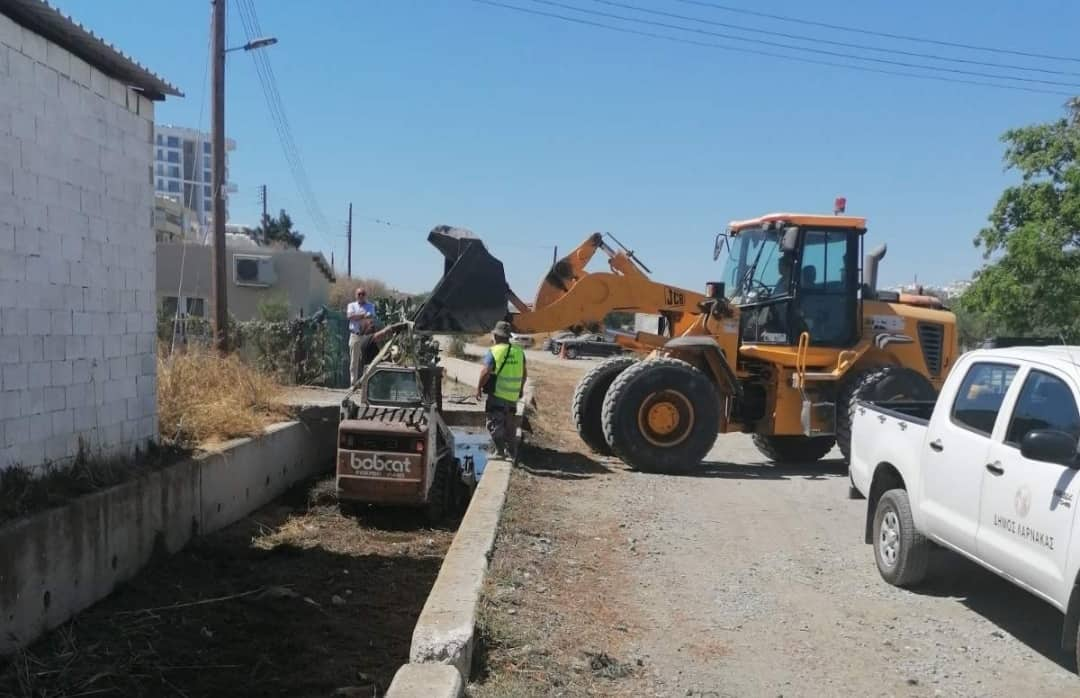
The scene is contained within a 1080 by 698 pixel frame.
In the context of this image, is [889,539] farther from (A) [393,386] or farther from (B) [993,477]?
(A) [393,386]

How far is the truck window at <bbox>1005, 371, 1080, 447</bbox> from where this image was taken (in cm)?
498

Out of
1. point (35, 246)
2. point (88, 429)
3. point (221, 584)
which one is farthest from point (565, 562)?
point (35, 246)

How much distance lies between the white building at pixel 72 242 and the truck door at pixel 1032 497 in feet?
21.3

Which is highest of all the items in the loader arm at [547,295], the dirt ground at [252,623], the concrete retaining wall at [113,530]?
the loader arm at [547,295]

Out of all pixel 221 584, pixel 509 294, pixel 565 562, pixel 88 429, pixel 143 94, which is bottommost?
pixel 221 584

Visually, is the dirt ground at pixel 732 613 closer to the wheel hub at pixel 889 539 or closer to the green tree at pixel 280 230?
the wheel hub at pixel 889 539

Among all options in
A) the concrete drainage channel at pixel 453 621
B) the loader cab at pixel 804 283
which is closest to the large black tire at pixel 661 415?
the loader cab at pixel 804 283

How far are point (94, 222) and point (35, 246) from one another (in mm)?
917

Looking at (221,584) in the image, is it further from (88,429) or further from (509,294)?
(509,294)

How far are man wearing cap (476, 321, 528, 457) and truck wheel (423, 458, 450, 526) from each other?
0.69 m

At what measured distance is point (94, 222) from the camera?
773 centimetres

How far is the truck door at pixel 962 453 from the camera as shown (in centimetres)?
555

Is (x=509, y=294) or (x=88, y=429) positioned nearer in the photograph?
(x=88, y=429)

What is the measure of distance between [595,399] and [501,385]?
175 cm
